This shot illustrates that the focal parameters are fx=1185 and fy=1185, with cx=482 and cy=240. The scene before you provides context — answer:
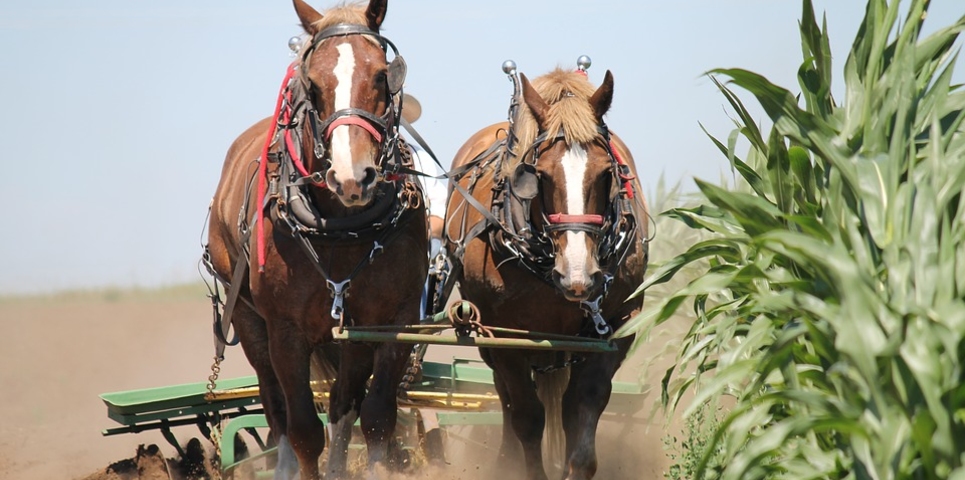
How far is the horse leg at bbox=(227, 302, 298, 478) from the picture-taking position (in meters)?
5.69

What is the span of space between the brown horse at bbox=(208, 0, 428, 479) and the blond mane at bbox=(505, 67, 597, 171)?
563 mm

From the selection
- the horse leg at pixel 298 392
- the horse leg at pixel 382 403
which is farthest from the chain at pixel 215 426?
the horse leg at pixel 382 403

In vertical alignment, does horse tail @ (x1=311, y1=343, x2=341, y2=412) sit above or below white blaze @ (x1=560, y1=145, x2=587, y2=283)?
below

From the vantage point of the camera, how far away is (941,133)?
3.89m

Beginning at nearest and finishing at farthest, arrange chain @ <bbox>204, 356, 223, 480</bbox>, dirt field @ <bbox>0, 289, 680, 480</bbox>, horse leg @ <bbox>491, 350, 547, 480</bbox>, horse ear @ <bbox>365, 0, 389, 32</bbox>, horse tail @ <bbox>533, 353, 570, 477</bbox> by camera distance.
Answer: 1. horse ear @ <bbox>365, 0, 389, 32</bbox>
2. horse leg @ <bbox>491, 350, 547, 480</bbox>
3. horse tail @ <bbox>533, 353, 570, 477</bbox>
4. chain @ <bbox>204, 356, 223, 480</bbox>
5. dirt field @ <bbox>0, 289, 680, 480</bbox>

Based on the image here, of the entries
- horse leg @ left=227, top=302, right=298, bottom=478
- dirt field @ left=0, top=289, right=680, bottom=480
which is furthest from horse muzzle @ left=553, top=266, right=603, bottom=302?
dirt field @ left=0, top=289, right=680, bottom=480

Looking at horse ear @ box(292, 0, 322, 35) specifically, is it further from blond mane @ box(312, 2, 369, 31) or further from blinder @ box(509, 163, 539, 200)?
blinder @ box(509, 163, 539, 200)

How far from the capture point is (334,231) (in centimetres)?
496

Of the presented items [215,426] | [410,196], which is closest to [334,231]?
[410,196]

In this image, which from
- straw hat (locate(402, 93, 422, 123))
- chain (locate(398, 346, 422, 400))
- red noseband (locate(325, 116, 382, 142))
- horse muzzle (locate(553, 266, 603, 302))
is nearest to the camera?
red noseband (locate(325, 116, 382, 142))

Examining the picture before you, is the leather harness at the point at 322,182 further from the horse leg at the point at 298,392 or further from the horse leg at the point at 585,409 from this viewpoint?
the horse leg at the point at 585,409

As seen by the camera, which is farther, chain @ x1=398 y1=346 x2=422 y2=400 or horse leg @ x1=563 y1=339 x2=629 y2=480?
chain @ x1=398 y1=346 x2=422 y2=400

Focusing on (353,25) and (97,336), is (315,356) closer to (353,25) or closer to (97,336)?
(353,25)

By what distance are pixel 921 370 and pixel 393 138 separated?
244 centimetres
